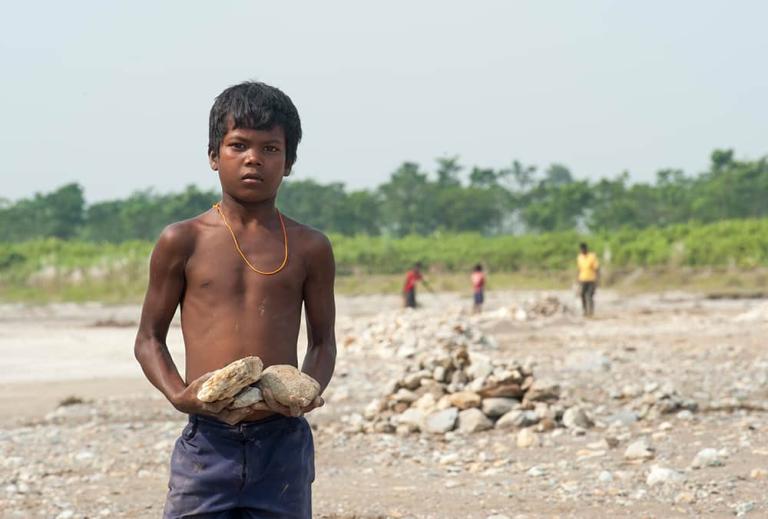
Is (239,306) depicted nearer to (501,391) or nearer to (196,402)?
(196,402)

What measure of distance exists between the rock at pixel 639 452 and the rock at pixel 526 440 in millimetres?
799

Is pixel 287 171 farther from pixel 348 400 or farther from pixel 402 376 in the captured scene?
pixel 348 400

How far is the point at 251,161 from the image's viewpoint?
11.4 feet

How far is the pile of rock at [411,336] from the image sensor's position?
1691cm

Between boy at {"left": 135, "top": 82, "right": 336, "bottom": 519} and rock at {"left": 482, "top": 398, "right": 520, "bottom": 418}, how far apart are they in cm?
585

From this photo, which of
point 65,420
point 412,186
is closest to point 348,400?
point 65,420

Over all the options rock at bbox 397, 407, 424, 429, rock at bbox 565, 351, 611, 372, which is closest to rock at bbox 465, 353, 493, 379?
rock at bbox 397, 407, 424, 429

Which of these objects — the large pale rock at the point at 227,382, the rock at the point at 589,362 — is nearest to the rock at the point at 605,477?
the large pale rock at the point at 227,382

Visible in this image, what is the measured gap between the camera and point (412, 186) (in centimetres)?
7131

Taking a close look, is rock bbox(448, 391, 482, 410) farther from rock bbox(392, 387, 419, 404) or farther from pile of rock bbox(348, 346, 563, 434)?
rock bbox(392, 387, 419, 404)

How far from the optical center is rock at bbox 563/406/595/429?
30.1ft

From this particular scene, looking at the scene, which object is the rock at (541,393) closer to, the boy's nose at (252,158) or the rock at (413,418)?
the rock at (413,418)

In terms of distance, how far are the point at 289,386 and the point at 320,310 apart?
447 mm

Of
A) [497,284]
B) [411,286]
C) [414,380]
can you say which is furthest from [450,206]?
[414,380]
